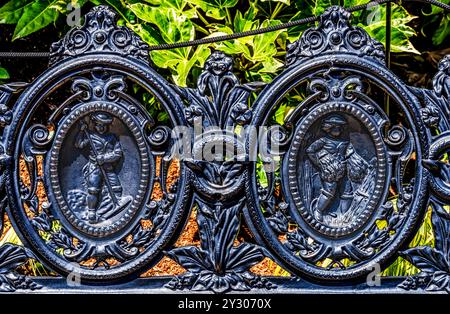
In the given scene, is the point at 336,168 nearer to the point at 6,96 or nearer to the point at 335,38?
the point at 335,38

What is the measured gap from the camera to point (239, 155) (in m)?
2.33

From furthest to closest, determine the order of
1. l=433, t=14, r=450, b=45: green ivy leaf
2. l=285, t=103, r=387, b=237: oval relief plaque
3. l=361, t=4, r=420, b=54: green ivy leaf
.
→ l=433, t=14, r=450, b=45: green ivy leaf, l=361, t=4, r=420, b=54: green ivy leaf, l=285, t=103, r=387, b=237: oval relief plaque

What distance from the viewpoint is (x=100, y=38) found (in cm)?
235

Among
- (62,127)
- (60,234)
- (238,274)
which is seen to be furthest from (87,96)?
(238,274)

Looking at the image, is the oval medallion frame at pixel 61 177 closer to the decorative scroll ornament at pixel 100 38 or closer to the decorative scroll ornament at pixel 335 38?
the decorative scroll ornament at pixel 100 38

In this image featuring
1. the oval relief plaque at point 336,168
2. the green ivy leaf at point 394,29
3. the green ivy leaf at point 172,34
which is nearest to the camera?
the oval relief plaque at point 336,168

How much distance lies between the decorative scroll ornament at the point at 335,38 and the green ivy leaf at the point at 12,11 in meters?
1.08

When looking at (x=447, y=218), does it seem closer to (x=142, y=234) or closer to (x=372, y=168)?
(x=372, y=168)

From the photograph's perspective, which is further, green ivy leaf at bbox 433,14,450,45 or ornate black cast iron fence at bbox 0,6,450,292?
green ivy leaf at bbox 433,14,450,45

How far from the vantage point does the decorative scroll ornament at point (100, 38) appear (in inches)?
92.7

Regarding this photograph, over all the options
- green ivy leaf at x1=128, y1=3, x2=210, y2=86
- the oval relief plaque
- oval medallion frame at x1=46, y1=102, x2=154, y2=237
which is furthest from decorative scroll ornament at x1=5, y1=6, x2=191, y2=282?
green ivy leaf at x1=128, y1=3, x2=210, y2=86

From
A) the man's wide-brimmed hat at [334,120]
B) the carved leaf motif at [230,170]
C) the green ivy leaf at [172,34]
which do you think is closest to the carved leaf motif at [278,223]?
the carved leaf motif at [230,170]

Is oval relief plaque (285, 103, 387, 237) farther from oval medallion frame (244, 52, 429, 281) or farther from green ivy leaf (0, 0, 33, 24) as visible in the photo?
green ivy leaf (0, 0, 33, 24)

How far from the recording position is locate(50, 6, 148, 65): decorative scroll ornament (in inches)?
92.7
